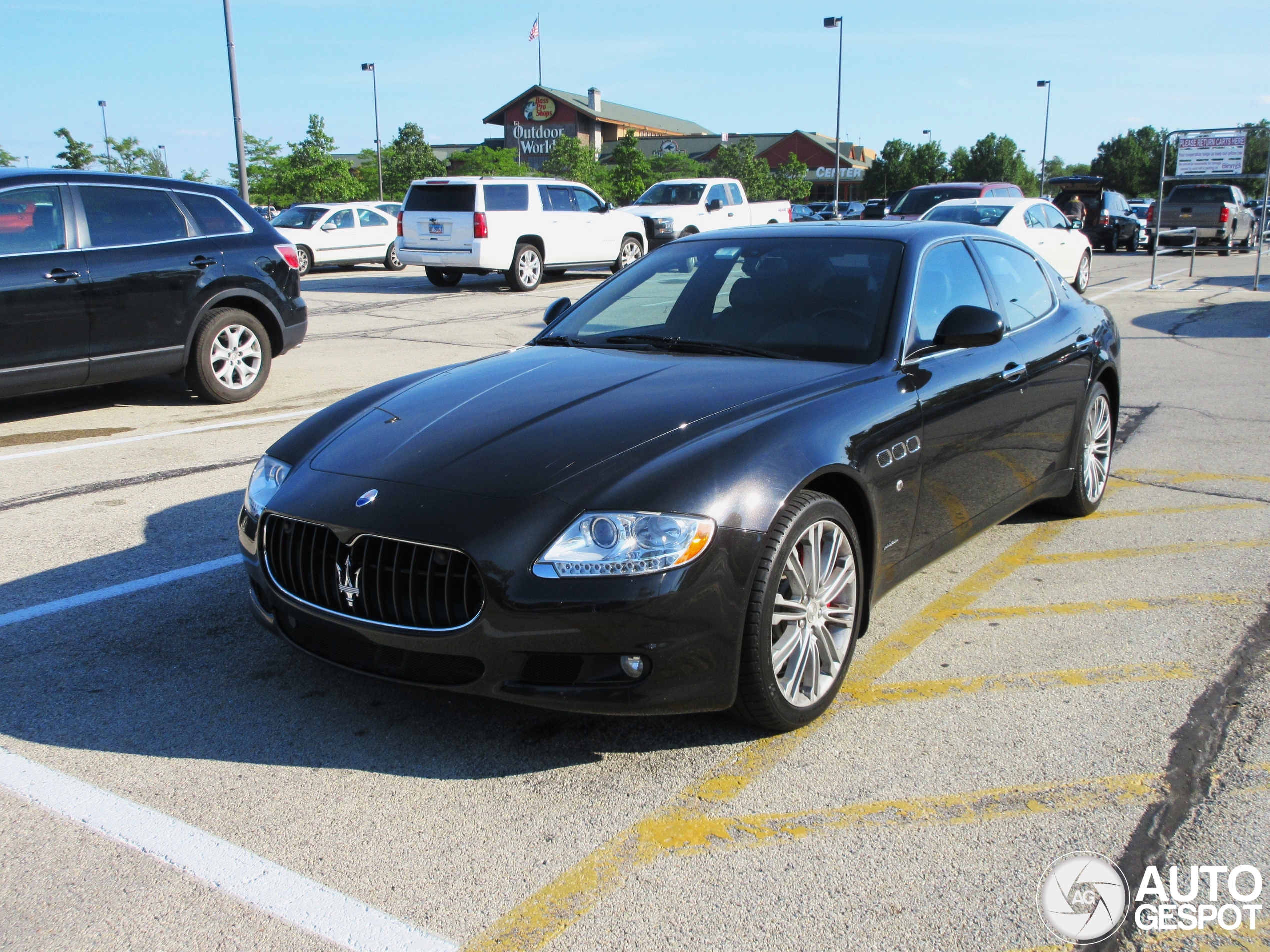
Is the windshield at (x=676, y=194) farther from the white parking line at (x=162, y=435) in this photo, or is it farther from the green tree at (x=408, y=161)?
the green tree at (x=408, y=161)

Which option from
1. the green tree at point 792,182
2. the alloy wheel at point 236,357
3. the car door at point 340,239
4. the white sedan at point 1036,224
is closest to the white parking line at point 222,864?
the alloy wheel at point 236,357

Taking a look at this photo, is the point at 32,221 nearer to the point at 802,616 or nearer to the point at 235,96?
the point at 802,616

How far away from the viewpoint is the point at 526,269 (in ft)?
62.8

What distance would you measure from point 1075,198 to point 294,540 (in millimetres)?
32499

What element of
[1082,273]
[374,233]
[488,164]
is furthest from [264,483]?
Answer: [488,164]

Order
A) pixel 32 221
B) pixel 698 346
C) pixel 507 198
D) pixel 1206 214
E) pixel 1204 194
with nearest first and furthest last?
1. pixel 698 346
2. pixel 32 221
3. pixel 507 198
4. pixel 1206 214
5. pixel 1204 194

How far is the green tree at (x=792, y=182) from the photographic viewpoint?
67.9 m

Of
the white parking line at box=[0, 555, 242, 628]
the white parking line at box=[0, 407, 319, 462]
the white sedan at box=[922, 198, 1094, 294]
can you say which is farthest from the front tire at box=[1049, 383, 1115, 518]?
the white sedan at box=[922, 198, 1094, 294]

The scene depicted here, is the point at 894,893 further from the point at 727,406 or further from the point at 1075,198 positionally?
the point at 1075,198

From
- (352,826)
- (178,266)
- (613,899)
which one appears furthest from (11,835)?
(178,266)

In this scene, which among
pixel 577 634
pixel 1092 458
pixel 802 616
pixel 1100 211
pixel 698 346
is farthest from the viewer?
pixel 1100 211

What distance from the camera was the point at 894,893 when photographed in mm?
2547

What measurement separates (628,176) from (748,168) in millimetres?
9973

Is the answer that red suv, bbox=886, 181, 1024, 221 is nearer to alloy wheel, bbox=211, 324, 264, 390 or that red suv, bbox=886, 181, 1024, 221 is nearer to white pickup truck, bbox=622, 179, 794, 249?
white pickup truck, bbox=622, 179, 794, 249
